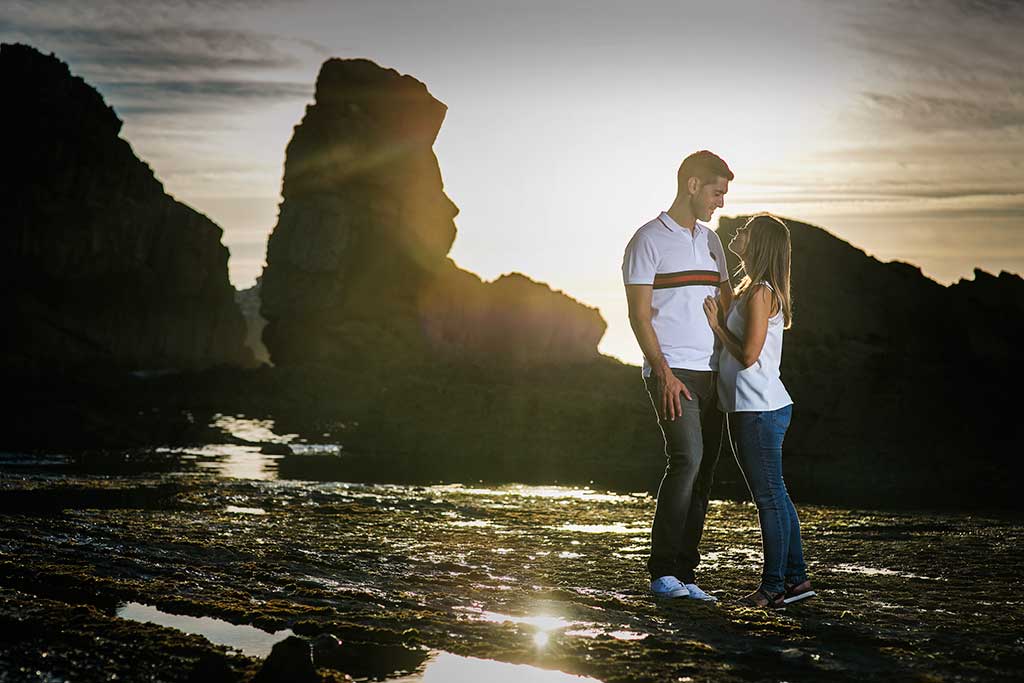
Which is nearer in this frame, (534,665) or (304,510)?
(534,665)

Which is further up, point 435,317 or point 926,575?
point 435,317

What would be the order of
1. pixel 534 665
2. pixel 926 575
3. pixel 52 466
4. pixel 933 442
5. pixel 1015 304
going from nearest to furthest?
1. pixel 534 665
2. pixel 926 575
3. pixel 52 466
4. pixel 933 442
5. pixel 1015 304

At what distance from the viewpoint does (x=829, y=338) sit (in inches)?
1553

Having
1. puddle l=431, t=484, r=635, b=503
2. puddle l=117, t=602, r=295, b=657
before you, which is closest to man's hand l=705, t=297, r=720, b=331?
puddle l=117, t=602, r=295, b=657

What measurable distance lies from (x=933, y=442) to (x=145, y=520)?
94.2ft

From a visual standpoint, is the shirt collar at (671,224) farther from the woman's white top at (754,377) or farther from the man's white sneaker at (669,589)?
the man's white sneaker at (669,589)

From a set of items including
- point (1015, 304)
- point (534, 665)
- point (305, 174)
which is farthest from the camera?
point (305, 174)

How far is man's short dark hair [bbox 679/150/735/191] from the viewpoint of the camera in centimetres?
648

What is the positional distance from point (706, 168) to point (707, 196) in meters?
0.16

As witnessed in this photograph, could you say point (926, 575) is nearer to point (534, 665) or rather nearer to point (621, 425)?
point (534, 665)

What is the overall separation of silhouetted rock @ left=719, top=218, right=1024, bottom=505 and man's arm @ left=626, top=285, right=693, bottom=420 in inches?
797

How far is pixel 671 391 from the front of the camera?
247 inches

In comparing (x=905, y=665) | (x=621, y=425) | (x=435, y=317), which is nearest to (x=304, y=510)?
(x=905, y=665)

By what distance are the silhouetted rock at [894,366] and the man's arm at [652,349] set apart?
20.2 meters
